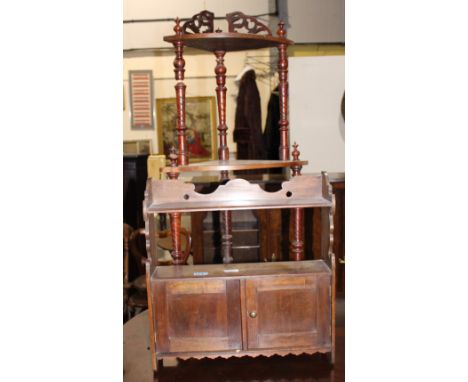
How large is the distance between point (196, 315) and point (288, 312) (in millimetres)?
301

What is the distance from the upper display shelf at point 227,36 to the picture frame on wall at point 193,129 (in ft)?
13.1

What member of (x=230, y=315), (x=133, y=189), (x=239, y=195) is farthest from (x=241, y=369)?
(x=133, y=189)

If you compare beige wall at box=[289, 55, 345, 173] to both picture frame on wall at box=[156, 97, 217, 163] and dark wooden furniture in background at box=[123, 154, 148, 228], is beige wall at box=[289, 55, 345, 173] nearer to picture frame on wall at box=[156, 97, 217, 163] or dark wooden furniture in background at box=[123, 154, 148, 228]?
dark wooden furniture in background at box=[123, 154, 148, 228]

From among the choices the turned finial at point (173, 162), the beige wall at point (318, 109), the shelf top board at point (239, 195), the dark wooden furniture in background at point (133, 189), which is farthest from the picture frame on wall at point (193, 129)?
the shelf top board at point (239, 195)

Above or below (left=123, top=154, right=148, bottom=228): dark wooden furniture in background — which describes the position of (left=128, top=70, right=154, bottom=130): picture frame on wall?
above

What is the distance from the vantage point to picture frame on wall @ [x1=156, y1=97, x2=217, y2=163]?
5926 mm

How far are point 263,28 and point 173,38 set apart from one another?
0.34m

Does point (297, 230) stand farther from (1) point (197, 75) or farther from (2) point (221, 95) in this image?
(1) point (197, 75)

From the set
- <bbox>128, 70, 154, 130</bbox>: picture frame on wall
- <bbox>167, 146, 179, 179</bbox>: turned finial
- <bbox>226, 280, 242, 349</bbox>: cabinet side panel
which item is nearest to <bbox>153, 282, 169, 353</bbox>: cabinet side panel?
<bbox>226, 280, 242, 349</bbox>: cabinet side panel

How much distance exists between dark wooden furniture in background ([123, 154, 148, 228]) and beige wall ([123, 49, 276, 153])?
1.71 metres

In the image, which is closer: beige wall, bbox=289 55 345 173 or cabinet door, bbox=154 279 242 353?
cabinet door, bbox=154 279 242 353
